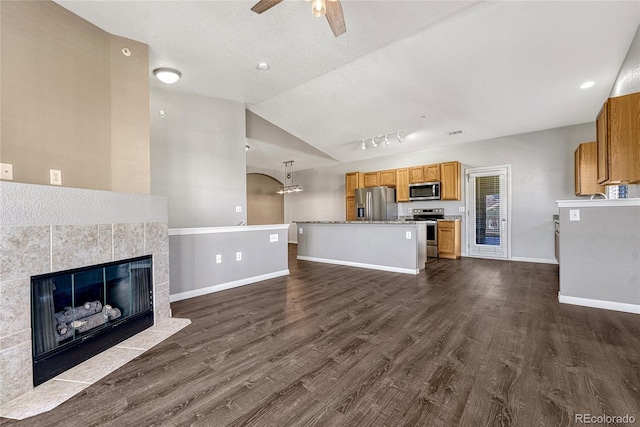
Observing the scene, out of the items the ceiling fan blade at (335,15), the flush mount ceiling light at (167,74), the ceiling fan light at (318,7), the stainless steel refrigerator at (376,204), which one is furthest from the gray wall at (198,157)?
the stainless steel refrigerator at (376,204)

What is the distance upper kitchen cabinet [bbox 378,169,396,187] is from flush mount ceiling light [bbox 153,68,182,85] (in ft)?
17.3

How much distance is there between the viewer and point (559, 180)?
208 inches

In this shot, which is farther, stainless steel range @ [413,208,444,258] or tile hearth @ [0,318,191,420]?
stainless steel range @ [413,208,444,258]

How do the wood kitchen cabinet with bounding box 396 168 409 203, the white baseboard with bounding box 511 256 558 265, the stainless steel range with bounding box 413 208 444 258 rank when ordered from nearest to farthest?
the white baseboard with bounding box 511 256 558 265 < the stainless steel range with bounding box 413 208 444 258 < the wood kitchen cabinet with bounding box 396 168 409 203

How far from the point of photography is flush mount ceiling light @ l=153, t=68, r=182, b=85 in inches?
133

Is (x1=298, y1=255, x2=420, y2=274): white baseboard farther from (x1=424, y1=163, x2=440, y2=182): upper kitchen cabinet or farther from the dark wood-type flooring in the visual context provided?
(x1=424, y1=163, x2=440, y2=182): upper kitchen cabinet

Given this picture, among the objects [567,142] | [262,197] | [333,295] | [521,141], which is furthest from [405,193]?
[262,197]

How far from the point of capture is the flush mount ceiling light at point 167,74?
11.1 feet

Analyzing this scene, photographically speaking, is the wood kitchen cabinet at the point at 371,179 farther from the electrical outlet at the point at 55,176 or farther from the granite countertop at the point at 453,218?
the electrical outlet at the point at 55,176

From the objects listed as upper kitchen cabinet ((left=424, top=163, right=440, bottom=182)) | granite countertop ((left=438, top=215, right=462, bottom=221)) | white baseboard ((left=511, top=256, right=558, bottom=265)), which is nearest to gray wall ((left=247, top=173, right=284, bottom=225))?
upper kitchen cabinet ((left=424, top=163, right=440, bottom=182))

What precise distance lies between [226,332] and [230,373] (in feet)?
2.19

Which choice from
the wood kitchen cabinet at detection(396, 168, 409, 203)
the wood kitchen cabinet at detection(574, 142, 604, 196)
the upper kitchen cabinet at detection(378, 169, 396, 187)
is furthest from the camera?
the upper kitchen cabinet at detection(378, 169, 396, 187)

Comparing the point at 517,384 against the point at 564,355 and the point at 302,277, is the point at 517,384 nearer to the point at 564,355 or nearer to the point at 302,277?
the point at 564,355

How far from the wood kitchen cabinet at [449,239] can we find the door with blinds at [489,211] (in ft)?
1.26
